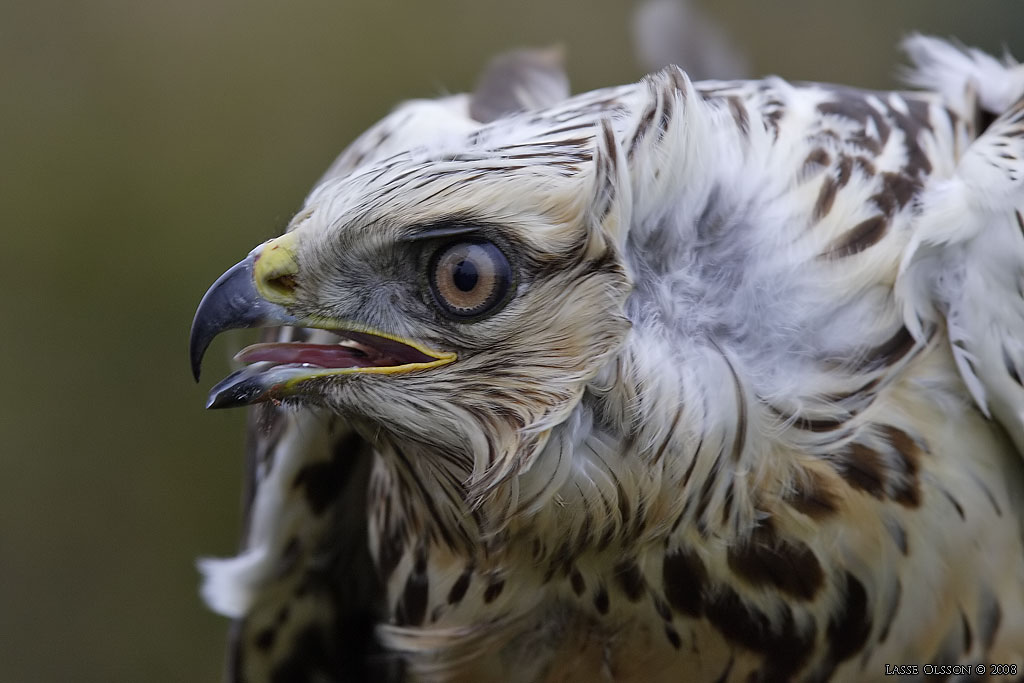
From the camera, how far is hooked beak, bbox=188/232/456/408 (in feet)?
4.92

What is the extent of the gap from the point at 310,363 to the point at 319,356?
0.8 inches

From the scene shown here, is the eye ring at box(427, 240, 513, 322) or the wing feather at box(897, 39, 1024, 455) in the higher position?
the eye ring at box(427, 240, 513, 322)

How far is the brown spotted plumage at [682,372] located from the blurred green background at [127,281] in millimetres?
2932

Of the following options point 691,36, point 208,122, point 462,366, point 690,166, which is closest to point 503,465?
point 462,366

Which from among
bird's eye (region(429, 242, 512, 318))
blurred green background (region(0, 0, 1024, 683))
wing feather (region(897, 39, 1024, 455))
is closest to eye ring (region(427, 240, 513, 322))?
bird's eye (region(429, 242, 512, 318))

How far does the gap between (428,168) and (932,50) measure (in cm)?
139

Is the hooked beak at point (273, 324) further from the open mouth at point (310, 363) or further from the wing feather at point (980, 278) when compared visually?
the wing feather at point (980, 278)

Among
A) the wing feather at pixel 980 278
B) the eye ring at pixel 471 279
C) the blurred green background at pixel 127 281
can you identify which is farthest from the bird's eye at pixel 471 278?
the blurred green background at pixel 127 281

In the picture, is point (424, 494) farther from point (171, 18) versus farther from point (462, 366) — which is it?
point (171, 18)

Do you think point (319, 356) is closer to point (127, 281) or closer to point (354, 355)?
point (354, 355)

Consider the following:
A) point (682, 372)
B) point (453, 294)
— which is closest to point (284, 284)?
point (453, 294)

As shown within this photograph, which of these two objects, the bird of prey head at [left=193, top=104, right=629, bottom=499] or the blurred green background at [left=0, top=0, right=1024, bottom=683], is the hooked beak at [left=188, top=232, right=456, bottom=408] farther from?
the blurred green background at [left=0, top=0, right=1024, bottom=683]

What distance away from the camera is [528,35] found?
5.03 metres

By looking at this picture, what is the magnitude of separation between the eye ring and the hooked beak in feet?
0.24
